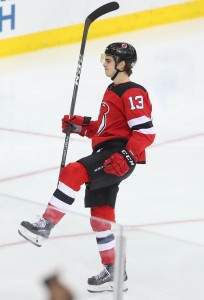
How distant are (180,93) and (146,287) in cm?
434

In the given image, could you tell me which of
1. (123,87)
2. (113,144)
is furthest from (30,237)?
(123,87)

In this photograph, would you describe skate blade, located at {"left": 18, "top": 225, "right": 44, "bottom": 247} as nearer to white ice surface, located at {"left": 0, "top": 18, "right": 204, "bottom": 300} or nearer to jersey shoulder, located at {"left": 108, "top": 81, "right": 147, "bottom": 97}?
white ice surface, located at {"left": 0, "top": 18, "right": 204, "bottom": 300}

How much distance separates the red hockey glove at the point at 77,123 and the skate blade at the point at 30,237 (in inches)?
43.4

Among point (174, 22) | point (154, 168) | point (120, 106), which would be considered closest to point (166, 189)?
point (154, 168)

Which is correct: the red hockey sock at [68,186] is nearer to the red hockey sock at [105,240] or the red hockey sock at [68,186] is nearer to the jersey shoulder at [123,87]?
the jersey shoulder at [123,87]

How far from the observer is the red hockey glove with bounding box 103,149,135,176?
319 cm

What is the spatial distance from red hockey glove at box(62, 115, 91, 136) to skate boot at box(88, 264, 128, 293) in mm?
1210

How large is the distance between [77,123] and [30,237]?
1.15 metres

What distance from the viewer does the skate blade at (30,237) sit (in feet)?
8.00

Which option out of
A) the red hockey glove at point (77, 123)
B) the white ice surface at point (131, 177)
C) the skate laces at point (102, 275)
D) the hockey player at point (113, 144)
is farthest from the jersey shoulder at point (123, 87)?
the skate laces at point (102, 275)

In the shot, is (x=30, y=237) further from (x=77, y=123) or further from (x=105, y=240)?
(x=77, y=123)

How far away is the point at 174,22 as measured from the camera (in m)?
8.13

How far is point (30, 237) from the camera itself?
97.2 inches

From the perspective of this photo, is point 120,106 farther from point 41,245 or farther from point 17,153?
point 17,153
